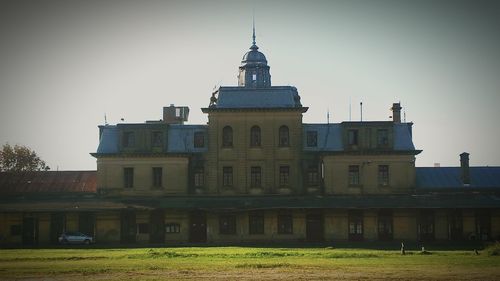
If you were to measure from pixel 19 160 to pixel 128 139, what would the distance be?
83.6 ft

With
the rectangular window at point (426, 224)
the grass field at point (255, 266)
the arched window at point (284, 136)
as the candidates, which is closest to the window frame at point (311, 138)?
the arched window at point (284, 136)

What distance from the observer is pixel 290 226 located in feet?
162

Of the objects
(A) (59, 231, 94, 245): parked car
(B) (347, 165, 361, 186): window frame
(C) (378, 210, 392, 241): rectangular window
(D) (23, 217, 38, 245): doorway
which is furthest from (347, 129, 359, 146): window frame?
(D) (23, 217, 38, 245): doorway

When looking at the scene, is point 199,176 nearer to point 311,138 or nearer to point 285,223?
point 285,223

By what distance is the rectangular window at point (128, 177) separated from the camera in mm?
52312

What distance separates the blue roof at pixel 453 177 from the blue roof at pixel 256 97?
471 inches

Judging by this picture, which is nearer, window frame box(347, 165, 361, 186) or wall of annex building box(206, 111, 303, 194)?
wall of annex building box(206, 111, 303, 194)

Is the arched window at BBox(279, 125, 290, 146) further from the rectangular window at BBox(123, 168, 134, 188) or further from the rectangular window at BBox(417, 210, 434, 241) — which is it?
the rectangular window at BBox(123, 168, 134, 188)

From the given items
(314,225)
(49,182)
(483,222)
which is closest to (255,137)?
(314,225)

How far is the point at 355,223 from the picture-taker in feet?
162

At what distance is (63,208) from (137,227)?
536 cm

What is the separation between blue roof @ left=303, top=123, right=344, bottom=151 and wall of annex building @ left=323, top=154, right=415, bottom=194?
0.97 meters

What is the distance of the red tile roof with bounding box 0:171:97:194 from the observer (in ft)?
194

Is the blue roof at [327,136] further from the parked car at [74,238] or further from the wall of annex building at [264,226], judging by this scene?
the parked car at [74,238]
